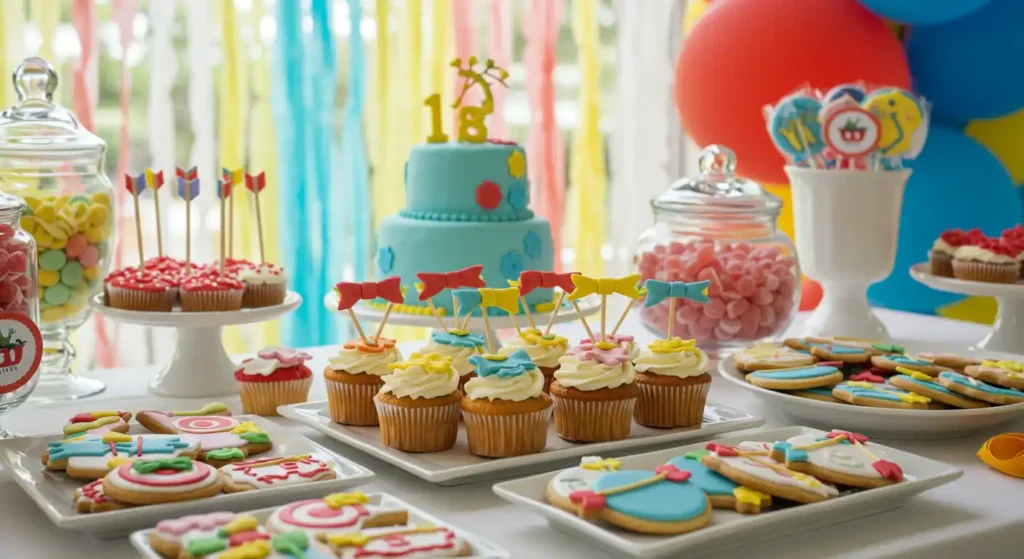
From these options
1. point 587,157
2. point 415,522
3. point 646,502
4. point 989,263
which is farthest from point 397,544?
point 587,157

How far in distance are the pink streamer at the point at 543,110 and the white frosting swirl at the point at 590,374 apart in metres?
2.24

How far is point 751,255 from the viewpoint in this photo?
1958mm

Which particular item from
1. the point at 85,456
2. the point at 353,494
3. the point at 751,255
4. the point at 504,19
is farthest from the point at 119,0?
the point at 353,494

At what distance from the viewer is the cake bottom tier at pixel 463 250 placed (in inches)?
77.4

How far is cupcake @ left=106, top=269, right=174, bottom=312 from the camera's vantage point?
1664 millimetres

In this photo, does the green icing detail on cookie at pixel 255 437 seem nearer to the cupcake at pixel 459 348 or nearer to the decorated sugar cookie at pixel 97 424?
the decorated sugar cookie at pixel 97 424

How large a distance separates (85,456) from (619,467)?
1.81 ft

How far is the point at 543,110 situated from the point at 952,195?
129 cm

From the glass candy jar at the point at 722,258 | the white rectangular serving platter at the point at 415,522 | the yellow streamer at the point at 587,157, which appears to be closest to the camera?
the white rectangular serving platter at the point at 415,522

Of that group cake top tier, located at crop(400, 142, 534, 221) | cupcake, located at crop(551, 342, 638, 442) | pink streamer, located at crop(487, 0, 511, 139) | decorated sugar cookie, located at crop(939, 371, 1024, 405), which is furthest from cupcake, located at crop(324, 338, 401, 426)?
pink streamer, located at crop(487, 0, 511, 139)

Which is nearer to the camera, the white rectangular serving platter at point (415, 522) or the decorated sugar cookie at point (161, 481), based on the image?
the white rectangular serving platter at point (415, 522)

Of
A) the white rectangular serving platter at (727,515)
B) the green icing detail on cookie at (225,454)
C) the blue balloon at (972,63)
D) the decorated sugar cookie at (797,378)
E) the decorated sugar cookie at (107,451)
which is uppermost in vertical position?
the blue balloon at (972,63)

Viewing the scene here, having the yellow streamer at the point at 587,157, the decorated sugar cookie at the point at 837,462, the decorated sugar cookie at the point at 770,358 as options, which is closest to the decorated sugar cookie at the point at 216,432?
the decorated sugar cookie at the point at 837,462

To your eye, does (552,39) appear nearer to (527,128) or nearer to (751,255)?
(527,128)
